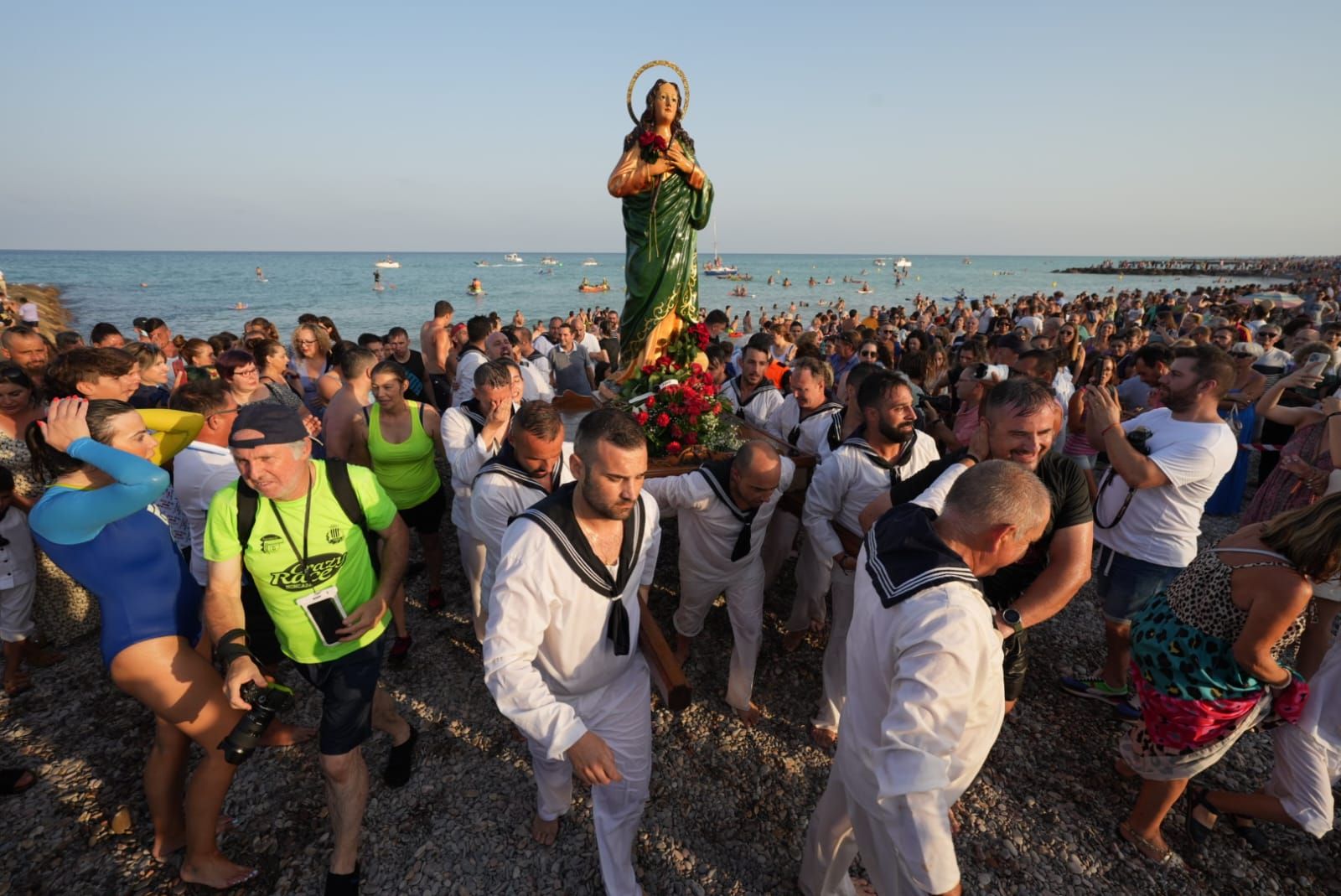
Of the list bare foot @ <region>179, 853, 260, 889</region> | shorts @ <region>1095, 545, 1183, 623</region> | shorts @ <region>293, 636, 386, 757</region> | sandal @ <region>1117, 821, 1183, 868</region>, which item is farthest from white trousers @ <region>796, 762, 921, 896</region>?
bare foot @ <region>179, 853, 260, 889</region>

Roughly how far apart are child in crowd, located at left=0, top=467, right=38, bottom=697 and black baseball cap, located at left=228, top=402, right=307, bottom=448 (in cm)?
291

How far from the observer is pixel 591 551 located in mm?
2381

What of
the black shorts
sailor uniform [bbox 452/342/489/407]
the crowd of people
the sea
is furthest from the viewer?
the sea

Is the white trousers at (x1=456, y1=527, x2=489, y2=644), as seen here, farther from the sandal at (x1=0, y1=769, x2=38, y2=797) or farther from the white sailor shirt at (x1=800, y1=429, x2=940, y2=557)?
the sandal at (x1=0, y1=769, x2=38, y2=797)

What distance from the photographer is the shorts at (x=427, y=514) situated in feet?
16.2

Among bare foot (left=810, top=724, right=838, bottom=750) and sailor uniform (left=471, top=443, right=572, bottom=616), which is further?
bare foot (left=810, top=724, right=838, bottom=750)

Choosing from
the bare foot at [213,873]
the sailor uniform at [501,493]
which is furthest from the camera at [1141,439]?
the bare foot at [213,873]

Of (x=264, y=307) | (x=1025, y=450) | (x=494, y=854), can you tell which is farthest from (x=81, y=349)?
(x=264, y=307)

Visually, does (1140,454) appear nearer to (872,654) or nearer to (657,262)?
(872,654)

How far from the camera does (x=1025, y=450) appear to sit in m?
2.93

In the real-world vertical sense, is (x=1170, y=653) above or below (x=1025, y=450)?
below

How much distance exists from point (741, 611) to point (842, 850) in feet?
5.00

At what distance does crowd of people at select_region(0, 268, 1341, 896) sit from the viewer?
2.10m

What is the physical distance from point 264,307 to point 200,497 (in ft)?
158
